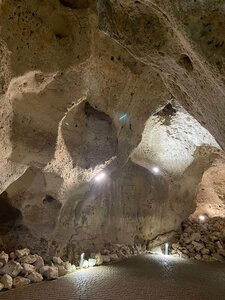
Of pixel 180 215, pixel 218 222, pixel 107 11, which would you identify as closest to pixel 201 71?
pixel 107 11

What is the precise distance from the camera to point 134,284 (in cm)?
430

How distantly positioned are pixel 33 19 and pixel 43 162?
2.02 metres

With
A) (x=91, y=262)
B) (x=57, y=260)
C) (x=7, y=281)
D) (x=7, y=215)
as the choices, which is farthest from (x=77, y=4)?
(x=91, y=262)

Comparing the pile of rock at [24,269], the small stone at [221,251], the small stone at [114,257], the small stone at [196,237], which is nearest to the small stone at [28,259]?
the pile of rock at [24,269]

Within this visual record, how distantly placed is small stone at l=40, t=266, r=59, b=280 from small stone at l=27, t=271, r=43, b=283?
12 cm

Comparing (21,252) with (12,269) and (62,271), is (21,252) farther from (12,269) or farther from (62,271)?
(62,271)

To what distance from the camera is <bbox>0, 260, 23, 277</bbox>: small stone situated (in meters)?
4.04

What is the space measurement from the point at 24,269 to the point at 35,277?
0.71 ft

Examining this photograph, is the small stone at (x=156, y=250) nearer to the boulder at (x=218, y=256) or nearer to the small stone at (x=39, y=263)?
the boulder at (x=218, y=256)

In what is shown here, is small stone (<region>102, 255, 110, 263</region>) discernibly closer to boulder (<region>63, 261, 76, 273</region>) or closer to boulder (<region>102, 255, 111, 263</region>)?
boulder (<region>102, 255, 111, 263</region>)

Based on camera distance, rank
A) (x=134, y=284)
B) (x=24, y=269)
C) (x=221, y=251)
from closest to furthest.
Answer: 1. (x=24, y=269)
2. (x=134, y=284)
3. (x=221, y=251)

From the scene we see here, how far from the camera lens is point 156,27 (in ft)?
8.41

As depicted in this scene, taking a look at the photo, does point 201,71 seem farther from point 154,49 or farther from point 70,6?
point 70,6

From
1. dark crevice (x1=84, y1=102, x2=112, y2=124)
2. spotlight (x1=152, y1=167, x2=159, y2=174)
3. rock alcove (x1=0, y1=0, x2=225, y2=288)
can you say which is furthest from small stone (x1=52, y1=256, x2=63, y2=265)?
spotlight (x1=152, y1=167, x2=159, y2=174)
